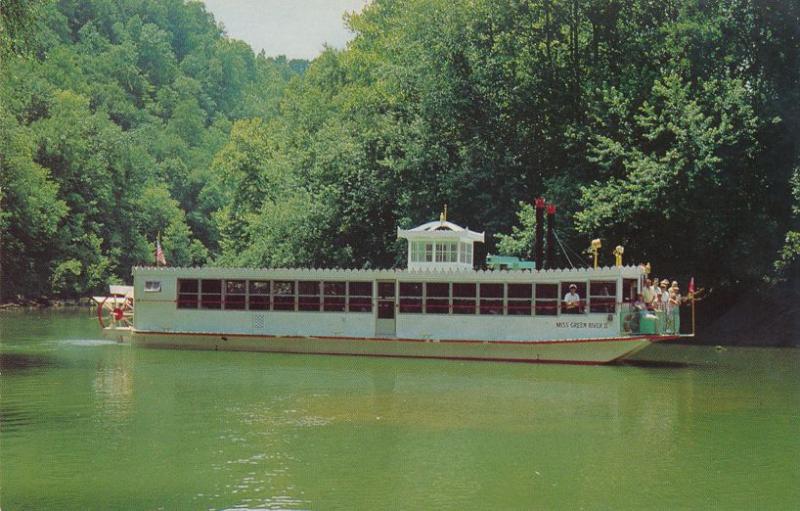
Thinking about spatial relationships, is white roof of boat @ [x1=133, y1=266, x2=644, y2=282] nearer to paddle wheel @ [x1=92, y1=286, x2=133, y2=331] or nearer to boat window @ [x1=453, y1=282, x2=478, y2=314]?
boat window @ [x1=453, y1=282, x2=478, y2=314]

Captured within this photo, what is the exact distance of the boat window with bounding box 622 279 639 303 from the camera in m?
30.9

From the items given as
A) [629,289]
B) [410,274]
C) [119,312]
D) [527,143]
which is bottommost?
[119,312]

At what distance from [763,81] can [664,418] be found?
2497 cm

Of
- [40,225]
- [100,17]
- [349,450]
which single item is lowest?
[349,450]

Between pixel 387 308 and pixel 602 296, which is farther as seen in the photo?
pixel 387 308

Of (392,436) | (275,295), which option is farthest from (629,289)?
(392,436)

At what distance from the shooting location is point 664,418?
2120 cm

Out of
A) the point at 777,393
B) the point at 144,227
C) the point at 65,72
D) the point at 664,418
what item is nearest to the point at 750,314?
the point at 777,393

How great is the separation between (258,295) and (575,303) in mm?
9828

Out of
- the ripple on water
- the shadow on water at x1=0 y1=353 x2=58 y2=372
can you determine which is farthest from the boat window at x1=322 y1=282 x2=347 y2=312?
the shadow on water at x1=0 y1=353 x2=58 y2=372

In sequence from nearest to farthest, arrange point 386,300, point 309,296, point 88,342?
1. point 386,300
2. point 309,296
3. point 88,342

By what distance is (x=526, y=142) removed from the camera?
151 feet

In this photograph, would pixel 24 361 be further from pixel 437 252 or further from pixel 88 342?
pixel 437 252

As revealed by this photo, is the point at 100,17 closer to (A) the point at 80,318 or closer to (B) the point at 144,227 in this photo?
(B) the point at 144,227
